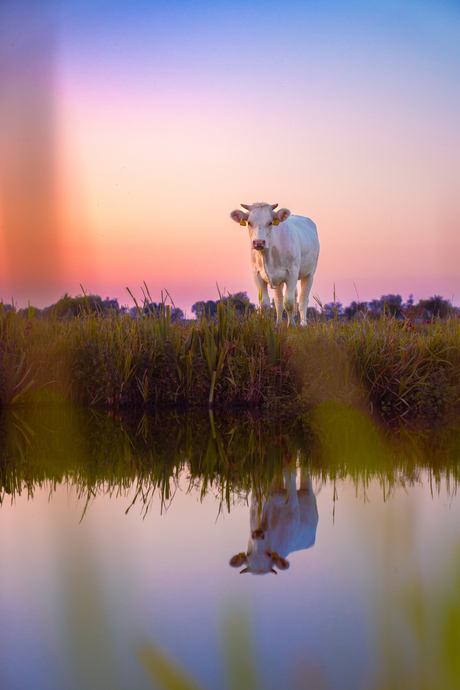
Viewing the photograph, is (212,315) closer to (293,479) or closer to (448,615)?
(293,479)

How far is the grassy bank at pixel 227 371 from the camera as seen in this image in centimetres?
427

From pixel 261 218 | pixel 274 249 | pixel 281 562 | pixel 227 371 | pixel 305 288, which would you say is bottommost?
pixel 281 562

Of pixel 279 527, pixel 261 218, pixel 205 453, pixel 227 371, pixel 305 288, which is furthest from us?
pixel 305 288

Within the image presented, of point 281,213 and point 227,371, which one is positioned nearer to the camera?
point 227,371

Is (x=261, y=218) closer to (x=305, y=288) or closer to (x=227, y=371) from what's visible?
(x=305, y=288)

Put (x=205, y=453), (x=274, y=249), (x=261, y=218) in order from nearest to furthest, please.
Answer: (x=205, y=453) → (x=261, y=218) → (x=274, y=249)

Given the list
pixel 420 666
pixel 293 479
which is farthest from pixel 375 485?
pixel 420 666

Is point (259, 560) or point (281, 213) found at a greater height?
point (281, 213)

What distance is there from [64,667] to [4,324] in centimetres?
413

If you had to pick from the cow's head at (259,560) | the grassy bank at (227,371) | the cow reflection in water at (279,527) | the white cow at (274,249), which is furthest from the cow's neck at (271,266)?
the cow's head at (259,560)

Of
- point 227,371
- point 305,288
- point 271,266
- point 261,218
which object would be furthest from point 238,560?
point 305,288

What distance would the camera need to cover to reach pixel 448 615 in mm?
425

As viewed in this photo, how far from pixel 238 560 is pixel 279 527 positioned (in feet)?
0.95

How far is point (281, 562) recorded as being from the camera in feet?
5.03
